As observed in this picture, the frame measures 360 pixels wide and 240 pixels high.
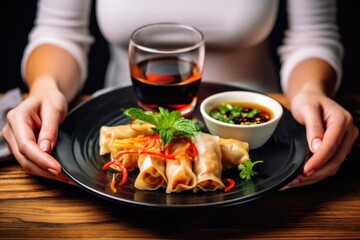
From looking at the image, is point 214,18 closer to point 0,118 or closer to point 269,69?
point 269,69

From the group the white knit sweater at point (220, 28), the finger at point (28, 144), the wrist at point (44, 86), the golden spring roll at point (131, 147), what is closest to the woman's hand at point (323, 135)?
the golden spring roll at point (131, 147)

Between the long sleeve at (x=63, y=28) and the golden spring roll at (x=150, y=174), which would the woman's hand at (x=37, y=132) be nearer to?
the golden spring roll at (x=150, y=174)

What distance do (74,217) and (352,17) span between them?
2.34m

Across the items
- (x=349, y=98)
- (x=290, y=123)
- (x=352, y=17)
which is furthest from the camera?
(x=352, y=17)

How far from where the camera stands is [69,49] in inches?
77.5

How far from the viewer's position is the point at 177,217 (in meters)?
1.24

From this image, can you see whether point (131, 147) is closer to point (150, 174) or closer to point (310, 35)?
point (150, 174)

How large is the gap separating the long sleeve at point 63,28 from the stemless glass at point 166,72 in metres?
0.43

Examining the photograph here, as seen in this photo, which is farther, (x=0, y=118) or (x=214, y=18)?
(x=214, y=18)

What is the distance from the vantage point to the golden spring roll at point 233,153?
132 centimetres

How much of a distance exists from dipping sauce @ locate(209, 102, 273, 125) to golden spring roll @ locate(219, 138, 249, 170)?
0.39 ft

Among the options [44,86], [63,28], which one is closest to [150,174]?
[44,86]

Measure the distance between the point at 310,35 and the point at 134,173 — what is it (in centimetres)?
104

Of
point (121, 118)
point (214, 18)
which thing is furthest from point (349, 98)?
point (121, 118)
